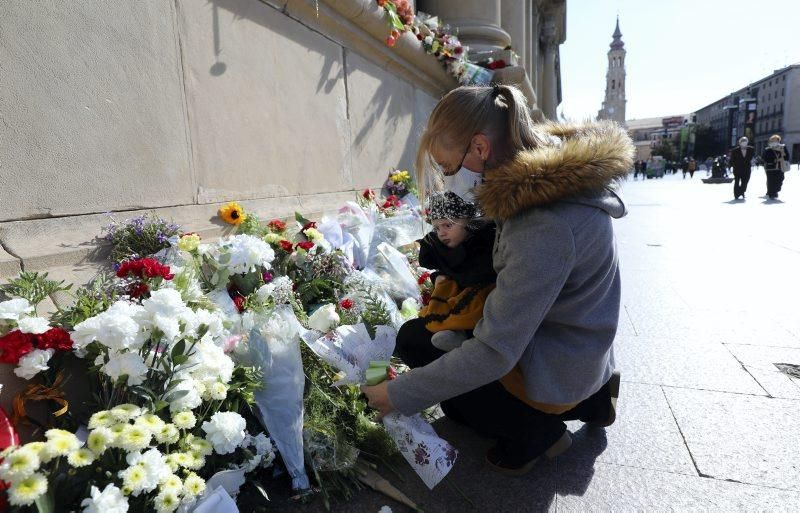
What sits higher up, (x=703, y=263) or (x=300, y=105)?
(x=300, y=105)

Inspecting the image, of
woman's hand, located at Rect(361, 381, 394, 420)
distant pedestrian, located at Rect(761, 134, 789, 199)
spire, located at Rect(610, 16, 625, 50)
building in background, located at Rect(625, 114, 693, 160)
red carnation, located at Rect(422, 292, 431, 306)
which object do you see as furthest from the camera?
spire, located at Rect(610, 16, 625, 50)

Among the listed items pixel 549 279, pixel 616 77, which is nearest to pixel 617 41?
pixel 616 77

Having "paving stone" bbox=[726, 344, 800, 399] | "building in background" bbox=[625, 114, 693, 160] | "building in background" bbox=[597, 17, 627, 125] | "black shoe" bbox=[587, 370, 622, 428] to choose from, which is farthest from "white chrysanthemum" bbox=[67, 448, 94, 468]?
"building in background" bbox=[597, 17, 627, 125]

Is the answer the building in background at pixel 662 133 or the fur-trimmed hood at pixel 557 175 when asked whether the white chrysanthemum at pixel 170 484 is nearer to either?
the fur-trimmed hood at pixel 557 175

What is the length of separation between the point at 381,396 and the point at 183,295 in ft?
2.74

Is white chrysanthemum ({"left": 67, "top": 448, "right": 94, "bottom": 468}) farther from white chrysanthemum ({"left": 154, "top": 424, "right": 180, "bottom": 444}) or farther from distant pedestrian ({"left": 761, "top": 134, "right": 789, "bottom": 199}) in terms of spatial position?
distant pedestrian ({"left": 761, "top": 134, "right": 789, "bottom": 199})

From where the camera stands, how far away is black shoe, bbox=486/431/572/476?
189cm

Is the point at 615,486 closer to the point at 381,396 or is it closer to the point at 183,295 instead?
the point at 381,396

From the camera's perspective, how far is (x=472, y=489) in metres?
1.82

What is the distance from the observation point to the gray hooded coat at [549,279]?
1.52 m

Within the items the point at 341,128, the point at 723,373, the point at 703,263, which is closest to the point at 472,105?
the point at 723,373

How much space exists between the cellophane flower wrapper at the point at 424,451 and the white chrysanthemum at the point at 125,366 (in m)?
0.84

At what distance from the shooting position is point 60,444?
3.77 ft

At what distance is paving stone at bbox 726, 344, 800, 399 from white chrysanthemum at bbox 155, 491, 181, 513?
8.69 ft
